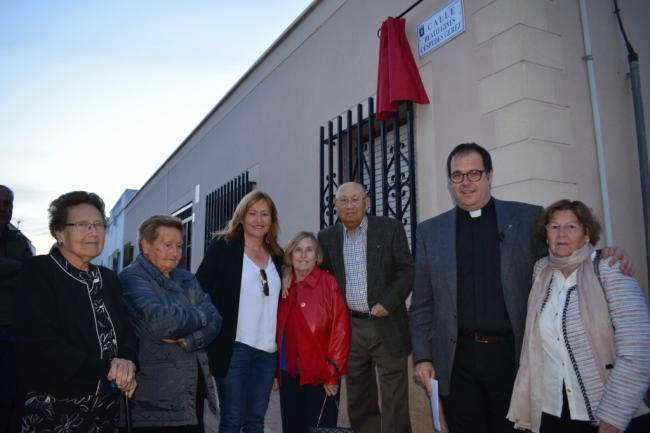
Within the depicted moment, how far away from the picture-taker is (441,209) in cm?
390

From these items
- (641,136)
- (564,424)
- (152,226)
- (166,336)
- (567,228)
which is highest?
(641,136)

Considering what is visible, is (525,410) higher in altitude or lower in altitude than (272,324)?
lower

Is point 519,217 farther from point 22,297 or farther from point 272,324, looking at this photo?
point 22,297

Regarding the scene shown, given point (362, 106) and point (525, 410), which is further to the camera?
point (362, 106)

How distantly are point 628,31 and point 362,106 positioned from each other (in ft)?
8.07

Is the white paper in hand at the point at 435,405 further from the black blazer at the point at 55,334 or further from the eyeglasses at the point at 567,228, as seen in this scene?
the black blazer at the point at 55,334

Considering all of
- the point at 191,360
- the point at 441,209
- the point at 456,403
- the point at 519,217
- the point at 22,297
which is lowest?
the point at 456,403

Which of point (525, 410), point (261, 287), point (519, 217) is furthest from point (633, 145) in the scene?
point (261, 287)

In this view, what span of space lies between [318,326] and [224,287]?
60 cm

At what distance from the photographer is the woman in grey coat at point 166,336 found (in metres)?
2.17

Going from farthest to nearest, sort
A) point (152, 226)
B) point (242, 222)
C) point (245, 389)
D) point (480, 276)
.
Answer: point (242, 222) < point (245, 389) < point (152, 226) < point (480, 276)

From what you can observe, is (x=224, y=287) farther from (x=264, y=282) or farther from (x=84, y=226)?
(x=84, y=226)

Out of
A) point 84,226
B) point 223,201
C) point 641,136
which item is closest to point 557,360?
point 84,226

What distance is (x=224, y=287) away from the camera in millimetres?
2729
